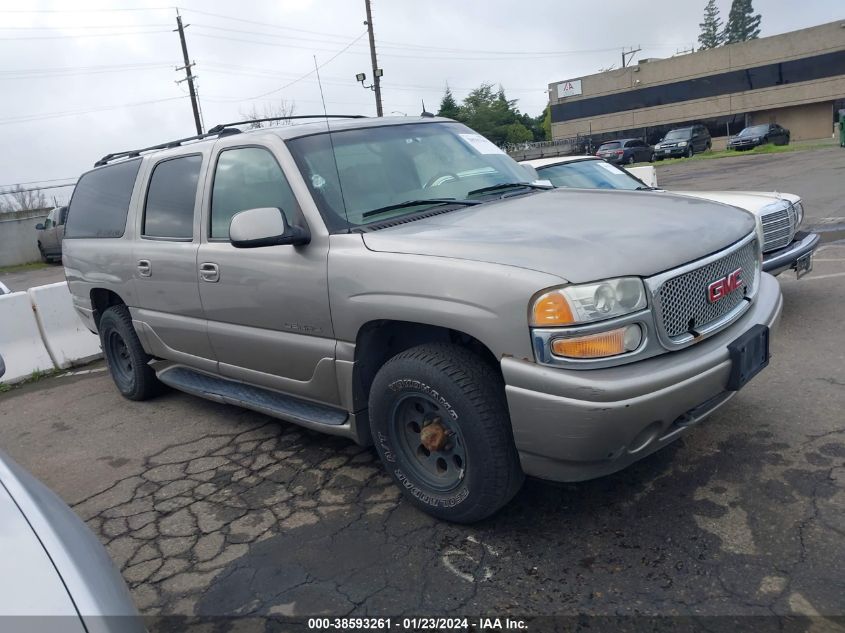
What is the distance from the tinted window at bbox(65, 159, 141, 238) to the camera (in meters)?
5.15

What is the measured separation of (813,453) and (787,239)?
3.03 m

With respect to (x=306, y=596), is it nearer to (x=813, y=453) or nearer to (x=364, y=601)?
(x=364, y=601)

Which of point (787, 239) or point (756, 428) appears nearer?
point (756, 428)

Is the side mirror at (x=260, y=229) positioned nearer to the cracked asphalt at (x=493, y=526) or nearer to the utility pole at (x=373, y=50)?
the cracked asphalt at (x=493, y=526)

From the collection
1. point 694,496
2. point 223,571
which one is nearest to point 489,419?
point 694,496

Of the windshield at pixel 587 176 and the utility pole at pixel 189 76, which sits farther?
the utility pole at pixel 189 76

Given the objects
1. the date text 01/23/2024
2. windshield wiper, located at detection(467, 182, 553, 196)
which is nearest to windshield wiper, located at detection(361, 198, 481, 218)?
windshield wiper, located at detection(467, 182, 553, 196)

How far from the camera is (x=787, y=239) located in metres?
5.96

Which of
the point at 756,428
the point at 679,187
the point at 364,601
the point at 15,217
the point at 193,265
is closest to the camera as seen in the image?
the point at 364,601

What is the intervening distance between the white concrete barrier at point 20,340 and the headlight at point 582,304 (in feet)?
20.1

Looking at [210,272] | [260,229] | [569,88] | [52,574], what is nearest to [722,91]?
[569,88]

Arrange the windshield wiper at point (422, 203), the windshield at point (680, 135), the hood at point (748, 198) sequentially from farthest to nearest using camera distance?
the windshield at point (680, 135)
the hood at point (748, 198)
the windshield wiper at point (422, 203)

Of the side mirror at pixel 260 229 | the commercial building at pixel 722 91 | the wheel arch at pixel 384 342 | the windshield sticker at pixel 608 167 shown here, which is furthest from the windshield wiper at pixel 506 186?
the commercial building at pixel 722 91

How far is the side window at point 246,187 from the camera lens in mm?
3762
